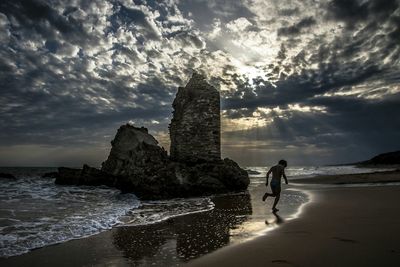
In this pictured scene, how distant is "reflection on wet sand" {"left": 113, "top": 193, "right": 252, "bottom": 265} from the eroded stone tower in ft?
38.3

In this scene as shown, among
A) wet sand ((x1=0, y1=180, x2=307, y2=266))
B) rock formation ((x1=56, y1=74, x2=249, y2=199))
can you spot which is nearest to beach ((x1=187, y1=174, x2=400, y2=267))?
wet sand ((x1=0, y1=180, x2=307, y2=266))

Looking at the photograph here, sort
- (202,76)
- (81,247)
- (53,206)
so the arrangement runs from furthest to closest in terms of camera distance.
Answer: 1. (202,76)
2. (53,206)
3. (81,247)

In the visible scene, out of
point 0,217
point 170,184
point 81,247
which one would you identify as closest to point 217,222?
point 81,247

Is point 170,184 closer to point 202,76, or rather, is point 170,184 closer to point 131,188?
point 131,188

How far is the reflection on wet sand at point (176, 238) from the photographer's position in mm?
5743

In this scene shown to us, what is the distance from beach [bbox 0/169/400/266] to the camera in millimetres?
5104

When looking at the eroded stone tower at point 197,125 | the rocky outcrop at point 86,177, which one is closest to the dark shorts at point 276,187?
the eroded stone tower at point 197,125

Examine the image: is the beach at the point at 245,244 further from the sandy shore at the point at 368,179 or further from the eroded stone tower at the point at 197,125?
the sandy shore at the point at 368,179

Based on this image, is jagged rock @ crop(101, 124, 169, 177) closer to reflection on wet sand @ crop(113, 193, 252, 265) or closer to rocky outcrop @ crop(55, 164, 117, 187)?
rocky outcrop @ crop(55, 164, 117, 187)

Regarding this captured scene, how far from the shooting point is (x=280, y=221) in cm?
858

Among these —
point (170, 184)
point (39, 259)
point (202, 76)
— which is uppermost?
point (202, 76)

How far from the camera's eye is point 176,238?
713 centimetres

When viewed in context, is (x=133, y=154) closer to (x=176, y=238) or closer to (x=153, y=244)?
(x=176, y=238)

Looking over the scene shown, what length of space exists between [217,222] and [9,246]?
4.68 m
